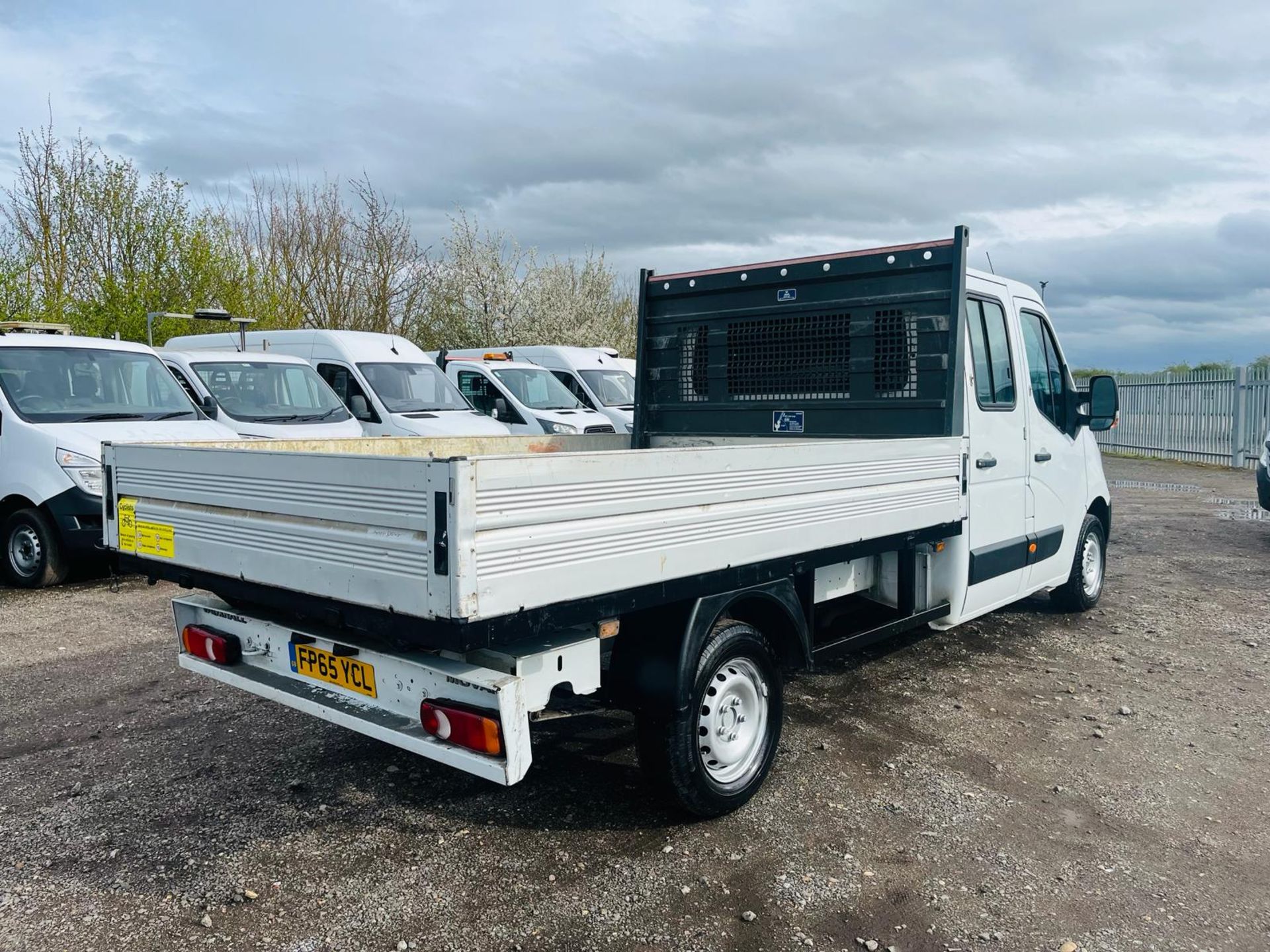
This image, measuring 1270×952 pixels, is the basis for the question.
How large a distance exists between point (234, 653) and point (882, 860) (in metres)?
2.60

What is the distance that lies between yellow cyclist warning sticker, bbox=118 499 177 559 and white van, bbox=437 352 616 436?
9969 millimetres

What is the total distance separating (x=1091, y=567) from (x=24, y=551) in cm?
853

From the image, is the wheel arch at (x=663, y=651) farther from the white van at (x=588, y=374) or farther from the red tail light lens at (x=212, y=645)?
the white van at (x=588, y=374)

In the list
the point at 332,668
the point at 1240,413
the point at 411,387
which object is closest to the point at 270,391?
the point at 411,387

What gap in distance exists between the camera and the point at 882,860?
3.56 m

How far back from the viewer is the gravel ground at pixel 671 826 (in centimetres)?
316

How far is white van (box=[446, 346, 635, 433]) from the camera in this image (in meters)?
16.1

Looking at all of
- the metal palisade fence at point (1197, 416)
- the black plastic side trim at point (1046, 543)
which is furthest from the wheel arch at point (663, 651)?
the metal palisade fence at point (1197, 416)

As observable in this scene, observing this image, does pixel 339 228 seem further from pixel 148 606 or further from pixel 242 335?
pixel 148 606

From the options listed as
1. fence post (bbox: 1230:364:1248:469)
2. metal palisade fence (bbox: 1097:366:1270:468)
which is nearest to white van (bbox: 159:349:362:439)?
metal palisade fence (bbox: 1097:366:1270:468)

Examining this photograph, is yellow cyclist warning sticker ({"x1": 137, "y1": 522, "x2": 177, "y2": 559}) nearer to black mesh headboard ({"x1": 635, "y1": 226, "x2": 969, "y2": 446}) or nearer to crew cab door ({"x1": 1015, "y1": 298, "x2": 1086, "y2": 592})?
black mesh headboard ({"x1": 635, "y1": 226, "x2": 969, "y2": 446})

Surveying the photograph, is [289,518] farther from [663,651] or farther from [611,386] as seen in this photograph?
[611,386]

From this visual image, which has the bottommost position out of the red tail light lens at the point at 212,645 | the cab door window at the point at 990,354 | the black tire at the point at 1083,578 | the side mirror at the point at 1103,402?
the black tire at the point at 1083,578

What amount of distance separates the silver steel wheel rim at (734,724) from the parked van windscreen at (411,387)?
870 centimetres
